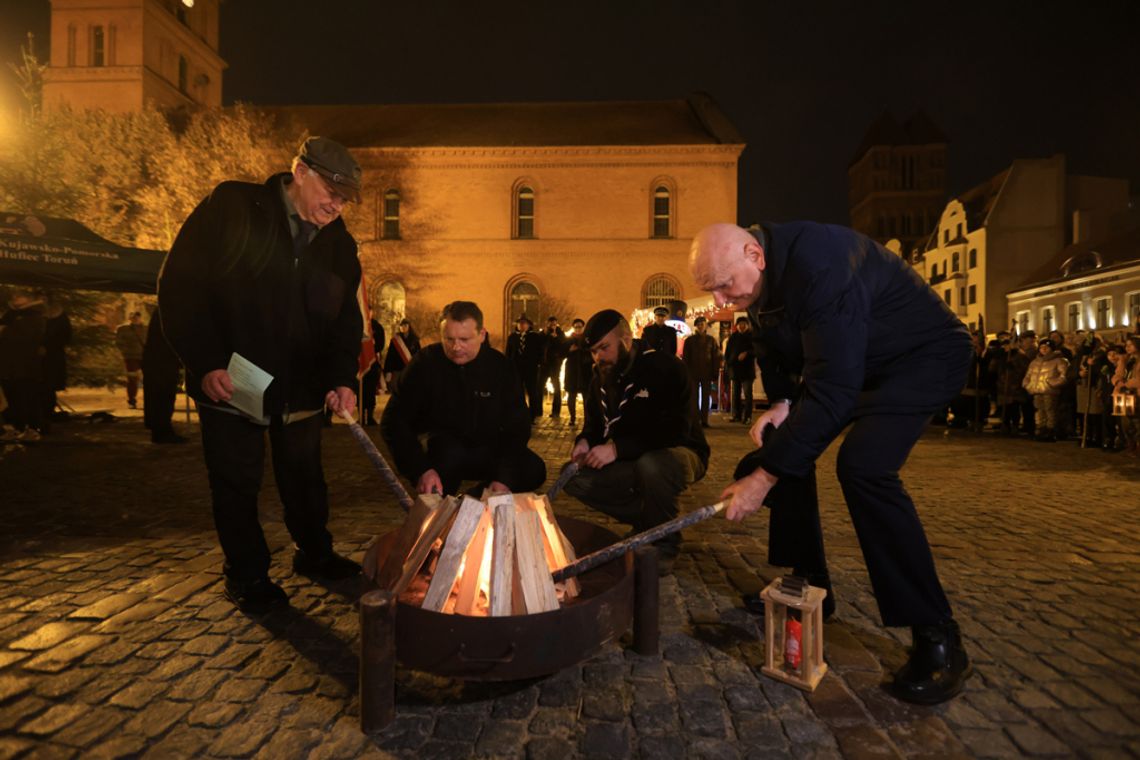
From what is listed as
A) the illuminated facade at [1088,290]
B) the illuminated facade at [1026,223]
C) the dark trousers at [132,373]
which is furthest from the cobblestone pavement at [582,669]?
the illuminated facade at [1026,223]

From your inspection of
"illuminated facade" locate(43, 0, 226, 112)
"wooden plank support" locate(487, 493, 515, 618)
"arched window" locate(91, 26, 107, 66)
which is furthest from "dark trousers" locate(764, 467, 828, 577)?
"arched window" locate(91, 26, 107, 66)

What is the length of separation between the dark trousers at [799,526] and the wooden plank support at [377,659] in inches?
78.1

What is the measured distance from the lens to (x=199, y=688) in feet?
8.35

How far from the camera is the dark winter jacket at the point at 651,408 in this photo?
421cm

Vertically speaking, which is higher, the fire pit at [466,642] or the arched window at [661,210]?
the arched window at [661,210]

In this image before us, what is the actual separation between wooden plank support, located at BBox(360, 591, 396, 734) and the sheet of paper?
4.70ft

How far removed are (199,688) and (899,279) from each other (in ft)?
10.7

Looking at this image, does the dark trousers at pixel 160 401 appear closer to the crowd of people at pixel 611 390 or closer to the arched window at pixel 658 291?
the crowd of people at pixel 611 390

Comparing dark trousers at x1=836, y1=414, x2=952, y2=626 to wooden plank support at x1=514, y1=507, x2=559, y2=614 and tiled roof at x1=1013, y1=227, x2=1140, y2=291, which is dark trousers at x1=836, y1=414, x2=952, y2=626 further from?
tiled roof at x1=1013, y1=227, x2=1140, y2=291

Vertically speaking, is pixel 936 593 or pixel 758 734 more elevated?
pixel 936 593

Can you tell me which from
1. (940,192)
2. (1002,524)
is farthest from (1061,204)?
(1002,524)

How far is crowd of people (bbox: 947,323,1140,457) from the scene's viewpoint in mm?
9586

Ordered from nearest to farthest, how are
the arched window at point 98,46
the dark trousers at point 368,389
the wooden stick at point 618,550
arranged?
the wooden stick at point 618,550
the dark trousers at point 368,389
the arched window at point 98,46

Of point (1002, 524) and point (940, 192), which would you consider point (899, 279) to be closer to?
point (1002, 524)
